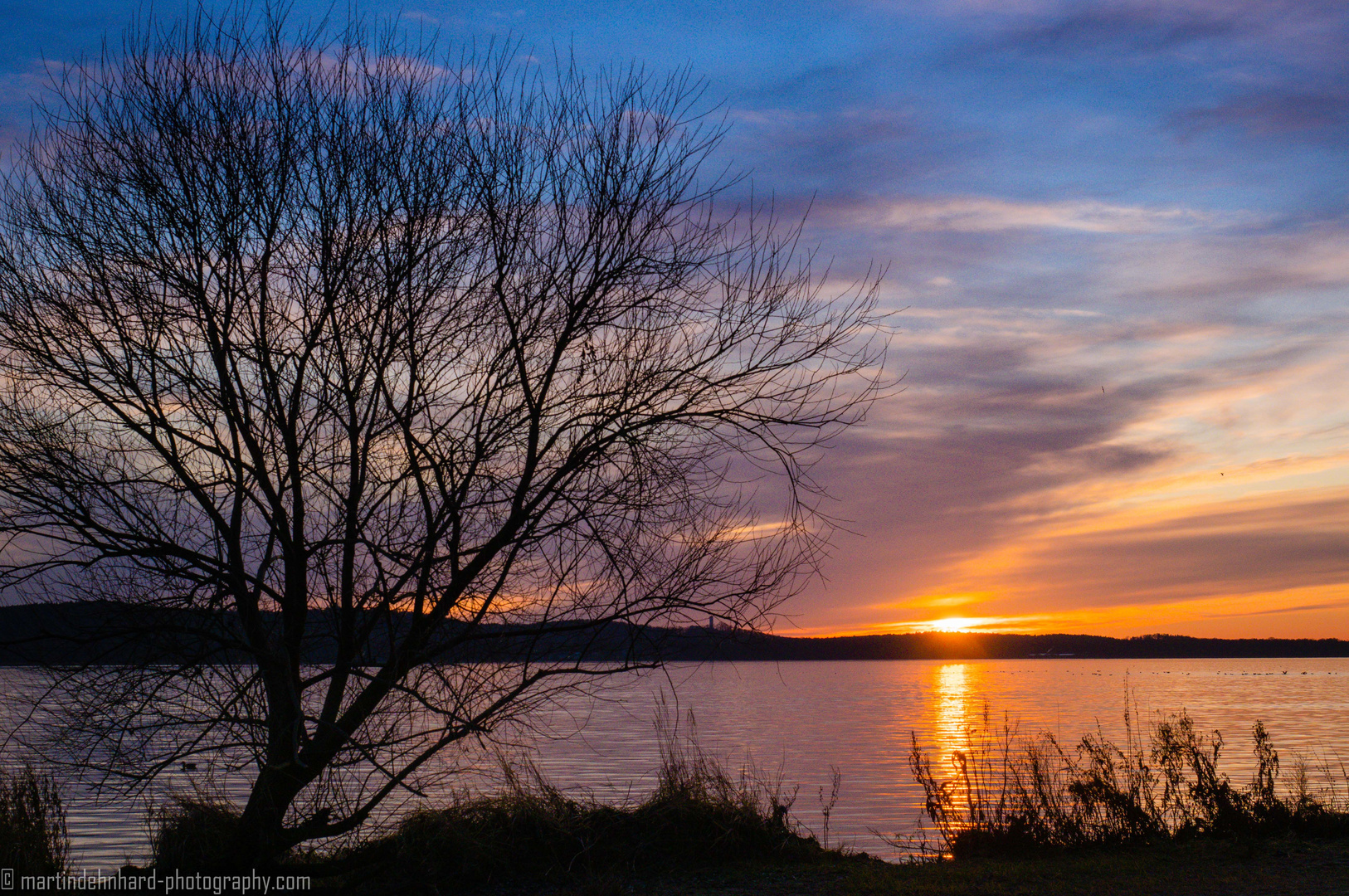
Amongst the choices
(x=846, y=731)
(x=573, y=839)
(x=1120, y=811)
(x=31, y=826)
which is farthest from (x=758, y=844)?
(x=846, y=731)

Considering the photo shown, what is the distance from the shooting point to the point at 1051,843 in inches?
385

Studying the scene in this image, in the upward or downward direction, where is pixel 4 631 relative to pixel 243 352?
downward

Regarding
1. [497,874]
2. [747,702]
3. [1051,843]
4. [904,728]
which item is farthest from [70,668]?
[747,702]

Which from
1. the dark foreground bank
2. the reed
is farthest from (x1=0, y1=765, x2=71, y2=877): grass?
the reed

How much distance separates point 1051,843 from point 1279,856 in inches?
76.3

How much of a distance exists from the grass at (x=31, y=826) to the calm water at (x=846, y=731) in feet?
2.36

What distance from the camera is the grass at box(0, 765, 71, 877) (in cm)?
834

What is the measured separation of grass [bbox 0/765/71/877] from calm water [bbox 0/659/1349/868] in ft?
2.36

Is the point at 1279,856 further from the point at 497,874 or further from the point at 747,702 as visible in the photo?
the point at 747,702

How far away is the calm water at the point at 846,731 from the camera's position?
15.4m

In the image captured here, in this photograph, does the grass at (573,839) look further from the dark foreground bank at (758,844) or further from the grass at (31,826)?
the grass at (31,826)

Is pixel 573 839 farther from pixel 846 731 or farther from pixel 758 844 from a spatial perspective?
pixel 846 731

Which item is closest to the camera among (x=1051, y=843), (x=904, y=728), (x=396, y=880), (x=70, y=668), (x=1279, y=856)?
(x=70, y=668)

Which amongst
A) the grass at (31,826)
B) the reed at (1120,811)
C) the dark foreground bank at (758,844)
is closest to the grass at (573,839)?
the dark foreground bank at (758,844)
